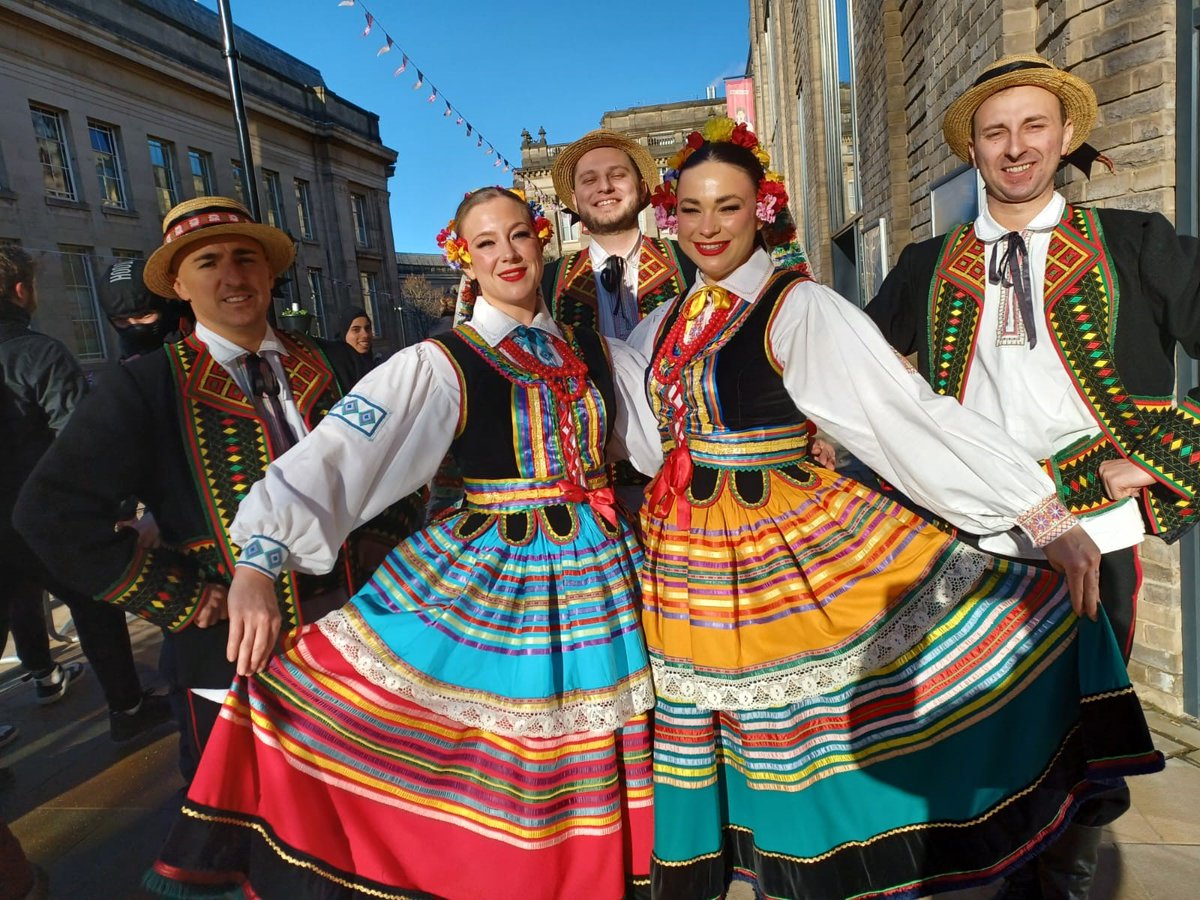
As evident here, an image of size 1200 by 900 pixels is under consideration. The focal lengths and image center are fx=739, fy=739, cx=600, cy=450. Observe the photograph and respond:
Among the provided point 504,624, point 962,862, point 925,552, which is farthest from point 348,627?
point 962,862

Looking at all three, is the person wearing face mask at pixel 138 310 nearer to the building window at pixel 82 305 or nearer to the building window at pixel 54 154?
the building window at pixel 82 305

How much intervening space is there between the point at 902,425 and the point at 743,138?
986 mm

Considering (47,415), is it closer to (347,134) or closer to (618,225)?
(618,225)

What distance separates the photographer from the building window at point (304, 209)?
23.1 metres

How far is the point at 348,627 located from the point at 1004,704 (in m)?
1.56

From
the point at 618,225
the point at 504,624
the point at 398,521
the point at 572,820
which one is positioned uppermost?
Answer: the point at 618,225

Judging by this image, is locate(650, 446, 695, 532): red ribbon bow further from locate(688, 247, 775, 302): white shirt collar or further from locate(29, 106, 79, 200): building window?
locate(29, 106, 79, 200): building window

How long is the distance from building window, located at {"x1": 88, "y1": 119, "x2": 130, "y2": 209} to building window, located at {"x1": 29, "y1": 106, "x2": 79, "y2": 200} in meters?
0.71

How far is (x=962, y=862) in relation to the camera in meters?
1.70

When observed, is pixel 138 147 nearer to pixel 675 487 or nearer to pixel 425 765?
pixel 675 487

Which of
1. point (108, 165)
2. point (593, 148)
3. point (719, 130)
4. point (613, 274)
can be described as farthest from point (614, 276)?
point (108, 165)

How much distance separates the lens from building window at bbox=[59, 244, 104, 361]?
11.7m

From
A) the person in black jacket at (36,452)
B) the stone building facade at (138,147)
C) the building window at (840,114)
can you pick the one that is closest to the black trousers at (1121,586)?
the person in black jacket at (36,452)

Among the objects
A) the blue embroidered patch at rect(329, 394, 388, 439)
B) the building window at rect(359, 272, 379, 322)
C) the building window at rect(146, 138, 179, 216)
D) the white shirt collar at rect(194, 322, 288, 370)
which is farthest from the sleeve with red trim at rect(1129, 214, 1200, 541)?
the building window at rect(359, 272, 379, 322)
